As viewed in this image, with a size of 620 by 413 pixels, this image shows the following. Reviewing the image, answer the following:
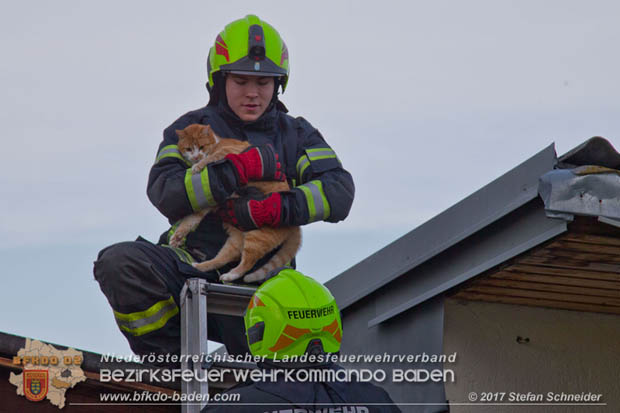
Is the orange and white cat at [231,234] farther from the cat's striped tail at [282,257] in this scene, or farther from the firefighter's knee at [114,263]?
the firefighter's knee at [114,263]

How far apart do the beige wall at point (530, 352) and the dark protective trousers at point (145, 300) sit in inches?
50.5

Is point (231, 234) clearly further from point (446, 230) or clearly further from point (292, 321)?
point (292, 321)

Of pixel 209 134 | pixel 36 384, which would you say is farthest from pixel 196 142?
pixel 36 384

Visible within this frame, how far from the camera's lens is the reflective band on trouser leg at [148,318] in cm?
638

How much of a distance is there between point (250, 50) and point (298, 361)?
2612mm

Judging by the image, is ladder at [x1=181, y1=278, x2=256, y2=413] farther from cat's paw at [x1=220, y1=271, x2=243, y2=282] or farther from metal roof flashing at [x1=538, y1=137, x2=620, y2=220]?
metal roof flashing at [x1=538, y1=137, x2=620, y2=220]

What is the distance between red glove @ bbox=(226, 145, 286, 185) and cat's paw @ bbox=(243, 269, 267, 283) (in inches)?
19.8

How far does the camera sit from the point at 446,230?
6.78 m

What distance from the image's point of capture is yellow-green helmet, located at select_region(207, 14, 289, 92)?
6953mm

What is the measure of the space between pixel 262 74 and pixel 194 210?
2.83ft

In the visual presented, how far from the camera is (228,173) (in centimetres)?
662

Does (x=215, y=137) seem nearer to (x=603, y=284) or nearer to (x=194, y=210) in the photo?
(x=194, y=210)

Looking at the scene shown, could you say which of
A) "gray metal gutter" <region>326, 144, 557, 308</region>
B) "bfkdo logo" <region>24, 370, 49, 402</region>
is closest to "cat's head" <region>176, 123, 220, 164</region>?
"gray metal gutter" <region>326, 144, 557, 308</region>

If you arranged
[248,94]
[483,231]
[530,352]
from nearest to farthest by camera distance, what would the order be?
1. [483,231]
2. [248,94]
3. [530,352]
